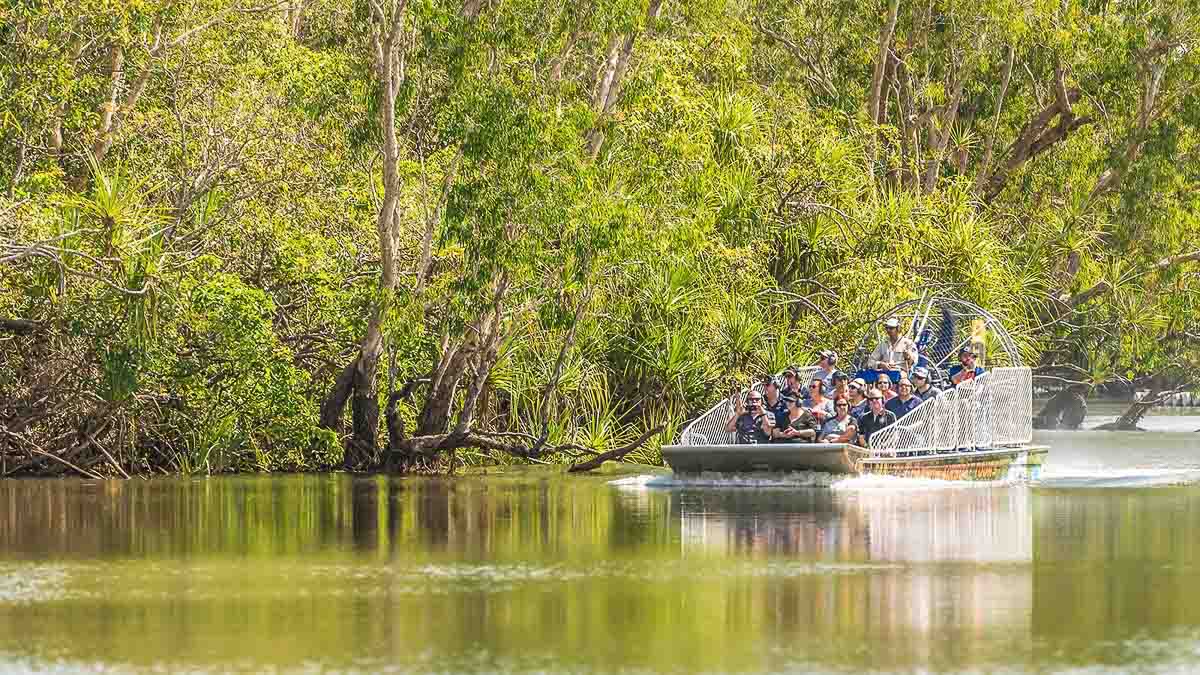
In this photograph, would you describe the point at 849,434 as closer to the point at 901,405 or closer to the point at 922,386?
the point at 901,405

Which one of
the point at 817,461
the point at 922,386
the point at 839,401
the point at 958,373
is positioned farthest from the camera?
the point at 958,373

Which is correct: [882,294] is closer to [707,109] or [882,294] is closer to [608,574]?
[707,109]

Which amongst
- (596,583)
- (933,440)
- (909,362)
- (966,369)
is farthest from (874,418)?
(596,583)

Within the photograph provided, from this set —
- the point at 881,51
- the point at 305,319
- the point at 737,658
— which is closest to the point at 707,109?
the point at 305,319

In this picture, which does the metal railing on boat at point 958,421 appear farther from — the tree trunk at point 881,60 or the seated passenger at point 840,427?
the tree trunk at point 881,60

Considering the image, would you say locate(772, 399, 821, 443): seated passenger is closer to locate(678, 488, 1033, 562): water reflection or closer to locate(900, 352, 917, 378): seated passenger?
locate(900, 352, 917, 378): seated passenger

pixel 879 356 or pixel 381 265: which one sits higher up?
pixel 381 265

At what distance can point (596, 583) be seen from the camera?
1477 centimetres

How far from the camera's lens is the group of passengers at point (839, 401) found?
27.5 meters

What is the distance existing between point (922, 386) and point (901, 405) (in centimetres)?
54

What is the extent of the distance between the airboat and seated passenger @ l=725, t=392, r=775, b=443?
14.8 inches

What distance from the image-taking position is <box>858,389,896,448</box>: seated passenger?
2755 cm

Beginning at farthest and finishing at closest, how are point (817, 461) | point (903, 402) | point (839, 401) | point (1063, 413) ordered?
point (1063, 413)
point (903, 402)
point (839, 401)
point (817, 461)

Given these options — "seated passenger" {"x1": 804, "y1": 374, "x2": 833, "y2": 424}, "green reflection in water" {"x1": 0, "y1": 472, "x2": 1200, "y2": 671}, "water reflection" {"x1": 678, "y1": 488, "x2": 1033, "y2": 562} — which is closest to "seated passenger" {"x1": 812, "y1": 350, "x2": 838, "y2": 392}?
"seated passenger" {"x1": 804, "y1": 374, "x2": 833, "y2": 424}
